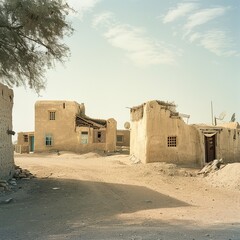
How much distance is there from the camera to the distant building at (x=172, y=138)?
22.3m

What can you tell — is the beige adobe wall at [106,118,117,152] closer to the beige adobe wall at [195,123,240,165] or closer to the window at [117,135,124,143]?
the window at [117,135,124,143]

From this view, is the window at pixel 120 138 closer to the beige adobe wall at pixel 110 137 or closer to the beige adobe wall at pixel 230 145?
the beige adobe wall at pixel 110 137

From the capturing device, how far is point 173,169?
21.0m

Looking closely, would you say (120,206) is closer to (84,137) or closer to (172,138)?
(172,138)

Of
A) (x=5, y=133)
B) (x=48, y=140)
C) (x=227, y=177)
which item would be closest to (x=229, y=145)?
Answer: (x=227, y=177)

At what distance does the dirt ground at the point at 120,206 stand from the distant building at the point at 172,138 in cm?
131

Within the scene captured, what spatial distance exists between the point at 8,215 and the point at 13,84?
9241mm

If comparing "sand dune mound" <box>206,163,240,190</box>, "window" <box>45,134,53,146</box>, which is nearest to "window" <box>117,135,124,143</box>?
"window" <box>45,134,53,146</box>

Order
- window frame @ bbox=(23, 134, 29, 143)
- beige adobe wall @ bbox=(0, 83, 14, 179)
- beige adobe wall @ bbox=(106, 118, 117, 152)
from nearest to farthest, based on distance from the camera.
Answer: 1. beige adobe wall @ bbox=(0, 83, 14, 179)
2. beige adobe wall @ bbox=(106, 118, 117, 152)
3. window frame @ bbox=(23, 134, 29, 143)

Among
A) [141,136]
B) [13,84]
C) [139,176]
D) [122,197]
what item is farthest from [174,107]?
[122,197]

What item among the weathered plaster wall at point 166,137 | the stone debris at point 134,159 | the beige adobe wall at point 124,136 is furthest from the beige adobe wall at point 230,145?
the beige adobe wall at point 124,136

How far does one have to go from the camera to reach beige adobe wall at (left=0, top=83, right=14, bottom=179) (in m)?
14.9

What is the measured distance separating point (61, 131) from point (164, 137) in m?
15.6

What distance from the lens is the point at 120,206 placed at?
11.8 meters
